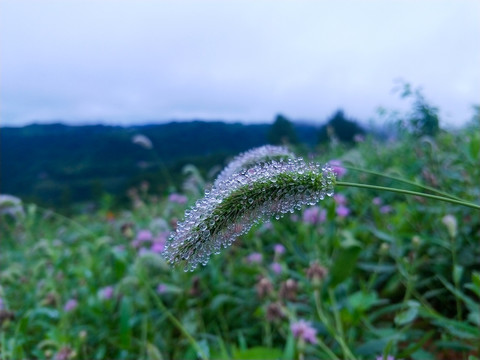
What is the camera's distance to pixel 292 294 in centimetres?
124

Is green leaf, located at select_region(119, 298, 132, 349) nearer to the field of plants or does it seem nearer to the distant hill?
the field of plants

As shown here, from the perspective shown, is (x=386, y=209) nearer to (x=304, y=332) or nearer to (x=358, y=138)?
(x=304, y=332)

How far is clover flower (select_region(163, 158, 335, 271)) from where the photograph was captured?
523mm

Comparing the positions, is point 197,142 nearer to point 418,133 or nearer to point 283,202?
point 418,133

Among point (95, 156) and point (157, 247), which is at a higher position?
point (95, 156)

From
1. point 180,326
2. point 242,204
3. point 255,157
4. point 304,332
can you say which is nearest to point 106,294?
point 180,326

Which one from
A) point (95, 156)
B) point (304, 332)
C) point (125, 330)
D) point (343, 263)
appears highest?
point (95, 156)

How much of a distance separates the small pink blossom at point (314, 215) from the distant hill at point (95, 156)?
1.28 m

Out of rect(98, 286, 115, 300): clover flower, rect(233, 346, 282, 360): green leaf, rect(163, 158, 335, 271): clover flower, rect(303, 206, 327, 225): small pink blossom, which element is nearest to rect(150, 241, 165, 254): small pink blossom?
rect(98, 286, 115, 300): clover flower

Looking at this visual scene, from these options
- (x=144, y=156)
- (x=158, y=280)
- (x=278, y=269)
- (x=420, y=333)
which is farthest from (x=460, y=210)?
(x=144, y=156)

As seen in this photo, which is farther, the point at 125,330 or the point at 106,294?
the point at 106,294

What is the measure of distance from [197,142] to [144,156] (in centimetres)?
64

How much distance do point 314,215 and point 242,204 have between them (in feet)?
3.48

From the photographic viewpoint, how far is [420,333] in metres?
1.22
